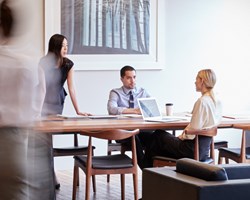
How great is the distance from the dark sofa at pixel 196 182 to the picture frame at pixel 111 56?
343cm

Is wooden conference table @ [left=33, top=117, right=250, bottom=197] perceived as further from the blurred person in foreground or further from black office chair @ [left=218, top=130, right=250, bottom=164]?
the blurred person in foreground

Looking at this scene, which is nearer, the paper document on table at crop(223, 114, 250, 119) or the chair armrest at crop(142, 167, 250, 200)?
the chair armrest at crop(142, 167, 250, 200)

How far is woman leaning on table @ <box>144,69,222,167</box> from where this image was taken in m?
4.79

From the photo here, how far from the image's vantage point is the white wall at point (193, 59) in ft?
23.4

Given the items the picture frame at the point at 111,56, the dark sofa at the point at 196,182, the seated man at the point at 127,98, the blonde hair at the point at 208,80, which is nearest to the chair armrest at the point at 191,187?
the dark sofa at the point at 196,182

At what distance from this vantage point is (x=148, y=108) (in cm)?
530

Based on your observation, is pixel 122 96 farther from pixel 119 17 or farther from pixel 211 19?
pixel 211 19

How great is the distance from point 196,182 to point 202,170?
16cm

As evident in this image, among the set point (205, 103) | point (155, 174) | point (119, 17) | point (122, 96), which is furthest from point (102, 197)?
point (119, 17)

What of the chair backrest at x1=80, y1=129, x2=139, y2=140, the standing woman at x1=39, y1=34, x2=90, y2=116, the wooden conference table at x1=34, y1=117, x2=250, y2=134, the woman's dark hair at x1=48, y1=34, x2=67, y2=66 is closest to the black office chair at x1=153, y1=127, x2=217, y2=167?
the wooden conference table at x1=34, y1=117, x2=250, y2=134

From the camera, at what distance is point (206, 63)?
7641mm

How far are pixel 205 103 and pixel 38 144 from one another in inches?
56.7

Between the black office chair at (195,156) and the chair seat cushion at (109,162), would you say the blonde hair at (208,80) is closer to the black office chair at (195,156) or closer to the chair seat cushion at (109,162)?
the black office chair at (195,156)

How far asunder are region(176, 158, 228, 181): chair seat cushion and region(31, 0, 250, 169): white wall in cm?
363
